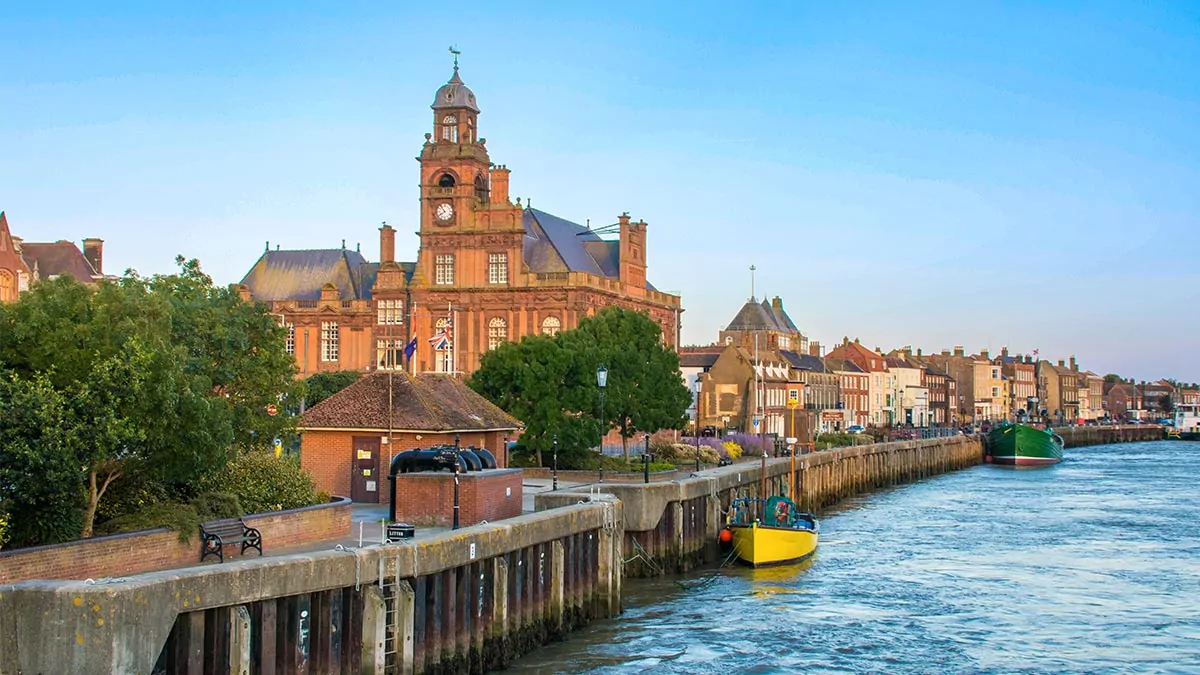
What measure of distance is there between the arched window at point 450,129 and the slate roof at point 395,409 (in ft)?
208

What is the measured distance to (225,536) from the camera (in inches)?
1131

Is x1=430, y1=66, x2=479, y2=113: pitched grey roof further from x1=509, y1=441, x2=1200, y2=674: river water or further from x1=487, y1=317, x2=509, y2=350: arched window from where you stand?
x1=509, y1=441, x2=1200, y2=674: river water

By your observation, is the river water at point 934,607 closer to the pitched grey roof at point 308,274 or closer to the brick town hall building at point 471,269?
the brick town hall building at point 471,269

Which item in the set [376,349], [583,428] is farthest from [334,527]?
[376,349]

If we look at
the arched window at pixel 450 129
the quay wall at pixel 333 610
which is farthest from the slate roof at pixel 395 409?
the arched window at pixel 450 129

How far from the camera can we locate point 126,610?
67.3 feet

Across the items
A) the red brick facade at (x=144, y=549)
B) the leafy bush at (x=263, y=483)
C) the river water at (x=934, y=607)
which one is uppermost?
the leafy bush at (x=263, y=483)

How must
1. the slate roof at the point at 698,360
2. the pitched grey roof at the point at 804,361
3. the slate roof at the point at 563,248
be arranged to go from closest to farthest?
the slate roof at the point at 563,248 < the slate roof at the point at 698,360 < the pitched grey roof at the point at 804,361

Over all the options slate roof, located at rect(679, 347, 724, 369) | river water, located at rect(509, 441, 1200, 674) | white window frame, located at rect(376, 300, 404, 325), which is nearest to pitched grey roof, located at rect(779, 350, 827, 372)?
slate roof, located at rect(679, 347, 724, 369)

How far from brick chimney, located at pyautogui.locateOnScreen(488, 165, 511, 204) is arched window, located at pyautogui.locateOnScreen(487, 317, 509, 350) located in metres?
9.40

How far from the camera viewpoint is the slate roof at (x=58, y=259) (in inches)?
4161

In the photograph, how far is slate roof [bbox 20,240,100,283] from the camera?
106 metres

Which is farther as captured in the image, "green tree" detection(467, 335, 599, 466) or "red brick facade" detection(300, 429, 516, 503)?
"green tree" detection(467, 335, 599, 466)

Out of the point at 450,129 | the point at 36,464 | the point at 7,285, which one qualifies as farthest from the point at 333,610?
the point at 450,129
